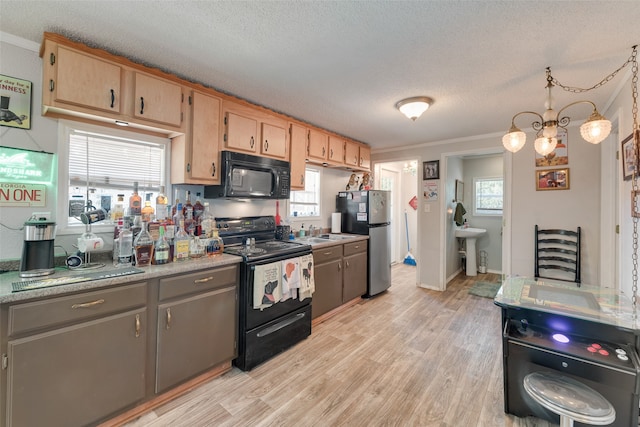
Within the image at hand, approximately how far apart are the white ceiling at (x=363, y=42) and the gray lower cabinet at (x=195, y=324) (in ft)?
5.11

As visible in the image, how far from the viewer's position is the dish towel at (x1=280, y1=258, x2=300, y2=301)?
7.76ft

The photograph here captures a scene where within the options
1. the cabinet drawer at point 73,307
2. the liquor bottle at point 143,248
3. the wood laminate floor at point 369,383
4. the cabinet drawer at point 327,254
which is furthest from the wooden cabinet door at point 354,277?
the cabinet drawer at point 73,307

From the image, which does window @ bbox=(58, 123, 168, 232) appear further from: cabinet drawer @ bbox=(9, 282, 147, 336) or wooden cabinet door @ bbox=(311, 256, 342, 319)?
wooden cabinet door @ bbox=(311, 256, 342, 319)

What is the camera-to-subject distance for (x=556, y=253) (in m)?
3.32

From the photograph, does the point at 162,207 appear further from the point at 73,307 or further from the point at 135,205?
the point at 73,307

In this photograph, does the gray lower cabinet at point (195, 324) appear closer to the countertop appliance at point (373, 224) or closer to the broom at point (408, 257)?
the countertop appliance at point (373, 224)

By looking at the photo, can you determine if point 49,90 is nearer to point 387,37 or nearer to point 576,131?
point 387,37

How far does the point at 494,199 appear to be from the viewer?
17.3 ft

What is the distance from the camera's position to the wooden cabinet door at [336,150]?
12.2ft

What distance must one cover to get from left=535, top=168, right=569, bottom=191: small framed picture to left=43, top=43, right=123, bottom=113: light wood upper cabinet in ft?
14.7

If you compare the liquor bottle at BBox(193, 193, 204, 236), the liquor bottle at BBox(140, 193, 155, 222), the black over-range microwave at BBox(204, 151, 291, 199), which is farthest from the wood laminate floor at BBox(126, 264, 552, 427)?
the black over-range microwave at BBox(204, 151, 291, 199)

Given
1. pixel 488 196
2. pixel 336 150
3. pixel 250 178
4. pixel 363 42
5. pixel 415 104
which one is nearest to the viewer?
pixel 363 42

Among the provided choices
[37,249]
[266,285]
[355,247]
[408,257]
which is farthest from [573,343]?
[408,257]

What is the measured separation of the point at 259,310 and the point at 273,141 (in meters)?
1.72
